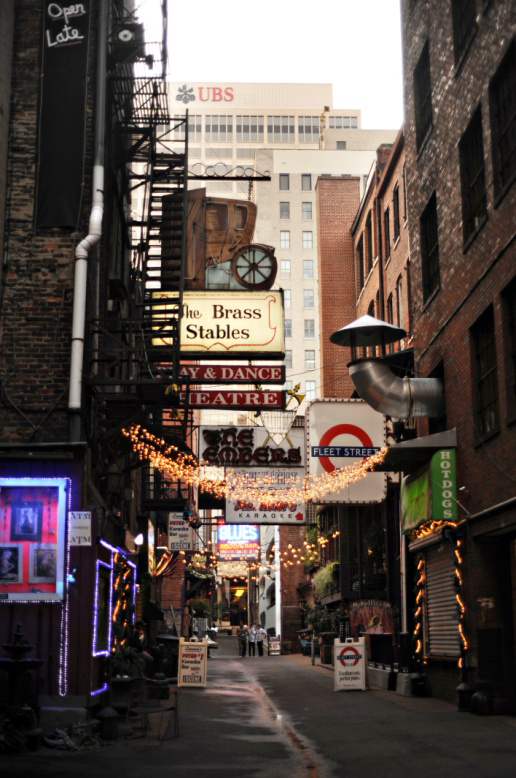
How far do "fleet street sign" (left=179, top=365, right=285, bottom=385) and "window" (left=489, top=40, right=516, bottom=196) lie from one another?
5206 millimetres

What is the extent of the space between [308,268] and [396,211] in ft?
242

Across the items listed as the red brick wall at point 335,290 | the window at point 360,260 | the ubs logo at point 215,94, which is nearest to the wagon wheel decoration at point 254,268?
the window at point 360,260

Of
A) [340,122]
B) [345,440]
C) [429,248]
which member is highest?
[340,122]

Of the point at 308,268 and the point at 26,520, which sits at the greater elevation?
the point at 308,268

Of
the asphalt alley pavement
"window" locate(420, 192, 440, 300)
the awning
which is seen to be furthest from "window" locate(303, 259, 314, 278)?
the asphalt alley pavement

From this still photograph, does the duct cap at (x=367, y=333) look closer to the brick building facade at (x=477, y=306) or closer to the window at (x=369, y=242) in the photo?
the brick building facade at (x=477, y=306)

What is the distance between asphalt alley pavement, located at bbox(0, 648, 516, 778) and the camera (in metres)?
10.2

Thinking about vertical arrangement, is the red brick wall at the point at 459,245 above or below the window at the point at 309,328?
below

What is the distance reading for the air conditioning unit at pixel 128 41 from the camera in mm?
16688

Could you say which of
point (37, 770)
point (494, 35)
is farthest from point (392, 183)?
point (37, 770)

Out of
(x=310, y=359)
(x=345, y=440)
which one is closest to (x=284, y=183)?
(x=310, y=359)

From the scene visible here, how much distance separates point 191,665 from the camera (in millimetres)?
23672

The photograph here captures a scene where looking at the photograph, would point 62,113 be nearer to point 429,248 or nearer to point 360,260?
point 429,248

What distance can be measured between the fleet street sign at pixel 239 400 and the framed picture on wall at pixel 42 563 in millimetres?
5486
